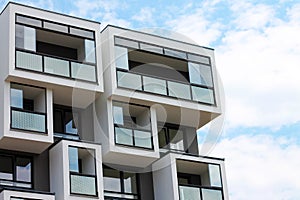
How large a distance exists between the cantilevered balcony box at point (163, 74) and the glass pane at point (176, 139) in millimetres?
522

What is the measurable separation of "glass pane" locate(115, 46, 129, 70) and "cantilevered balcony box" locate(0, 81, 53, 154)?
3.46m

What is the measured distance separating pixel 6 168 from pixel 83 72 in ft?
16.4

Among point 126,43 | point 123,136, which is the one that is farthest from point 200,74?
point 123,136

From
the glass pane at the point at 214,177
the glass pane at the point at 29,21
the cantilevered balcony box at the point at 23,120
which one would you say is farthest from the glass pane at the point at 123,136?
the glass pane at the point at 29,21

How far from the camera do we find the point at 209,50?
35000 millimetres

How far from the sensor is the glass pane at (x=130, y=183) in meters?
30.8

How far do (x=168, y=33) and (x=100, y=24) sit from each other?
11.7 ft

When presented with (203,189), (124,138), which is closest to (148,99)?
(124,138)

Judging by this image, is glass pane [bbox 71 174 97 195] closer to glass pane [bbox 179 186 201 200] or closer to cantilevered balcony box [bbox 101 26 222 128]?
glass pane [bbox 179 186 201 200]

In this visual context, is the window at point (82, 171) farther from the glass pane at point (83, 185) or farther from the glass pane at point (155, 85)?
the glass pane at point (155, 85)

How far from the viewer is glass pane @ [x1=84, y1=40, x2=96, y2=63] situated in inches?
1211

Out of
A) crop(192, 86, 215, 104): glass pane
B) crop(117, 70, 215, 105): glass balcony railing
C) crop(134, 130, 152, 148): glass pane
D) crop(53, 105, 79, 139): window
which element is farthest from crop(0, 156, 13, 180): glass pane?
crop(192, 86, 215, 104): glass pane

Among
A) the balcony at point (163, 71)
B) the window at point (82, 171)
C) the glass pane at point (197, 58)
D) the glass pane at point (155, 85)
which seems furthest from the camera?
the glass pane at point (197, 58)

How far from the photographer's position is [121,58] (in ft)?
104
